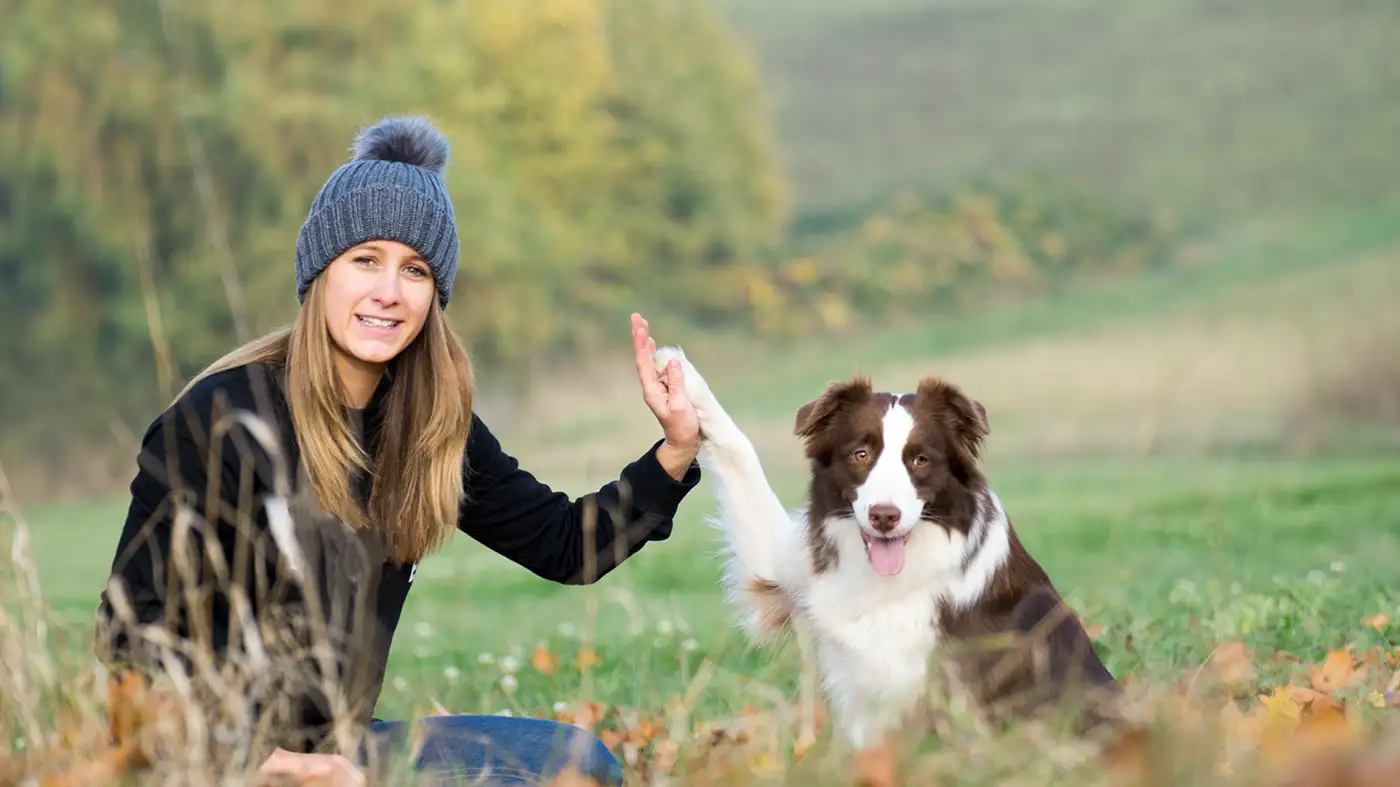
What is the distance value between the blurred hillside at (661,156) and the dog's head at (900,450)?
1829 centimetres

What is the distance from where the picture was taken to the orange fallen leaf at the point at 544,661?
20.5 ft

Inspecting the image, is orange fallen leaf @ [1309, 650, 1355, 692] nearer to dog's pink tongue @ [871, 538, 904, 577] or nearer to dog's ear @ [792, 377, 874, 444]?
dog's pink tongue @ [871, 538, 904, 577]

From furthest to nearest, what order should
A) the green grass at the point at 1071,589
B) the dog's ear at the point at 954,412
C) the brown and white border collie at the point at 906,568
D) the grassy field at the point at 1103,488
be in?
the grassy field at the point at 1103,488
the green grass at the point at 1071,589
the dog's ear at the point at 954,412
the brown and white border collie at the point at 906,568

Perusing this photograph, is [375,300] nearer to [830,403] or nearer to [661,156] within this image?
[830,403]

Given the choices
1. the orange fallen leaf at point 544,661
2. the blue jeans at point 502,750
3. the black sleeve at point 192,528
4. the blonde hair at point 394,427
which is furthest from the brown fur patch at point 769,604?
the orange fallen leaf at point 544,661

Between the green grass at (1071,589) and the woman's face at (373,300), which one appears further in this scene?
the green grass at (1071,589)

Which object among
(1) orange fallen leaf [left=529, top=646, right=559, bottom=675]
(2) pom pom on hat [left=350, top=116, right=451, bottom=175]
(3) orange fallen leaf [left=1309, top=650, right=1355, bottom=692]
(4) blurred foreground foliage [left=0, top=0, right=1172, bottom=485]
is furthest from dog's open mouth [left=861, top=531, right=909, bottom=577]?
(4) blurred foreground foliage [left=0, top=0, right=1172, bottom=485]

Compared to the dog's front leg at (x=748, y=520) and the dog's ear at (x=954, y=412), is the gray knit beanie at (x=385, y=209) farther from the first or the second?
the dog's ear at (x=954, y=412)

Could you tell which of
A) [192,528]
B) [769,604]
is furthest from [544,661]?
[192,528]

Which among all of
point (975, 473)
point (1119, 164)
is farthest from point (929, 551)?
point (1119, 164)

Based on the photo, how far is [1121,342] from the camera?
24125 millimetres

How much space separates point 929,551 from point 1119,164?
28575mm

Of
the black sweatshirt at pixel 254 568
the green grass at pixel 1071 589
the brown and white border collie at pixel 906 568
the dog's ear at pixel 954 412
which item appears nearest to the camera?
the black sweatshirt at pixel 254 568

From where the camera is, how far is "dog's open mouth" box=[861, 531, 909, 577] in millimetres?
4191
